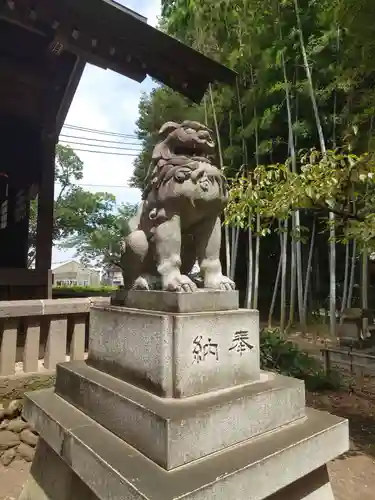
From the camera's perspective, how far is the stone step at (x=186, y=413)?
4.64ft

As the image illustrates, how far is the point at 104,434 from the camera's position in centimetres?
171

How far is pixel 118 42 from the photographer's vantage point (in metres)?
4.57

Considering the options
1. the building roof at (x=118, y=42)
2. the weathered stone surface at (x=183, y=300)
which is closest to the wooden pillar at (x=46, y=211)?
the building roof at (x=118, y=42)

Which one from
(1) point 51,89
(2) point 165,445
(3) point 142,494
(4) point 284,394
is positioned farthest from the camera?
(1) point 51,89

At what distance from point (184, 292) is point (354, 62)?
439 cm

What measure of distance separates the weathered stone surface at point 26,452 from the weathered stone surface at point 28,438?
3cm

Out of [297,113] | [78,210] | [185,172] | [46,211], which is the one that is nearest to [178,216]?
[185,172]

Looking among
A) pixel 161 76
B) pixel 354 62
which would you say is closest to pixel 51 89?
pixel 161 76

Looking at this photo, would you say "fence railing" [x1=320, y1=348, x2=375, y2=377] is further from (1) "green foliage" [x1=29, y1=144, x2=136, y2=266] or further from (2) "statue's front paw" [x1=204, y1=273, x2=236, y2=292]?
(1) "green foliage" [x1=29, y1=144, x2=136, y2=266]

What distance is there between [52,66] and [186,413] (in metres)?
6.16

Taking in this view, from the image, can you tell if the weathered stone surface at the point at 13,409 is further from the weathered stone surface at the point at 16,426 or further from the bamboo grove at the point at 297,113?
the bamboo grove at the point at 297,113

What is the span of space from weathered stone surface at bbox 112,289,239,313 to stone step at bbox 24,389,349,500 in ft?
1.81

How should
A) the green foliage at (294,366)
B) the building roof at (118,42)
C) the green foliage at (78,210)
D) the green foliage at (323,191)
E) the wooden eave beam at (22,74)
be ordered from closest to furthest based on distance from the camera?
the green foliage at (323,191)
the building roof at (118,42)
the green foliage at (294,366)
the wooden eave beam at (22,74)
the green foliage at (78,210)

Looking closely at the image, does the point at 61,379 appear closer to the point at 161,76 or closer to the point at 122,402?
the point at 122,402
